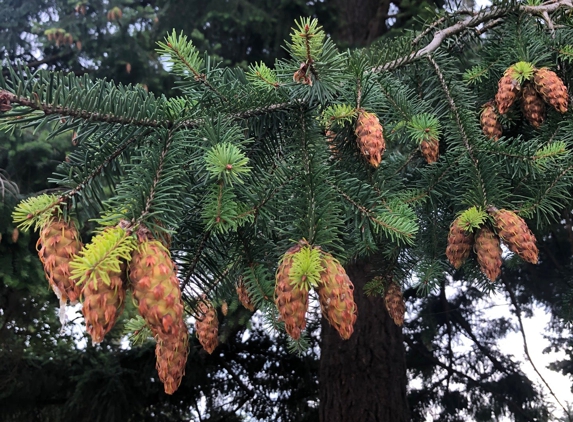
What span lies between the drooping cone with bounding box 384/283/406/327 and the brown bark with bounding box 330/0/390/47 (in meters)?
3.53

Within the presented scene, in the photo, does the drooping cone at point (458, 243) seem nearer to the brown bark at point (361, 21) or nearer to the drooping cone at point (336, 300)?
the drooping cone at point (336, 300)

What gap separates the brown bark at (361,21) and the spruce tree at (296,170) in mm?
3332

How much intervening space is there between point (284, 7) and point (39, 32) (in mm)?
2186

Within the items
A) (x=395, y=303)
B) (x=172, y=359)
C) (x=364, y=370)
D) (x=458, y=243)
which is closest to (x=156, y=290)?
(x=172, y=359)

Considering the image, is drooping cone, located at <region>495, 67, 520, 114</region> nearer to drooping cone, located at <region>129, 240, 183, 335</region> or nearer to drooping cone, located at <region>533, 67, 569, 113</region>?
drooping cone, located at <region>533, 67, 569, 113</region>

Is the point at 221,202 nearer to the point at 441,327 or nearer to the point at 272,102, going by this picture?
the point at 272,102

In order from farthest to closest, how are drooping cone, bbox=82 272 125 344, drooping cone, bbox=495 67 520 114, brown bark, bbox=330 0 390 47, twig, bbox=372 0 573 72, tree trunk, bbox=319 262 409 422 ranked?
brown bark, bbox=330 0 390 47, tree trunk, bbox=319 262 409 422, twig, bbox=372 0 573 72, drooping cone, bbox=495 67 520 114, drooping cone, bbox=82 272 125 344

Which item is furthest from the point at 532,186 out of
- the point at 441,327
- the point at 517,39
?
the point at 441,327

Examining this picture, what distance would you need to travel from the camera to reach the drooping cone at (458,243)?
1.04 m

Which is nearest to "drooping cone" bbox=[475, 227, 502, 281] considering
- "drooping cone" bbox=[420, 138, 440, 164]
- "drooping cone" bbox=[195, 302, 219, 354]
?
"drooping cone" bbox=[420, 138, 440, 164]

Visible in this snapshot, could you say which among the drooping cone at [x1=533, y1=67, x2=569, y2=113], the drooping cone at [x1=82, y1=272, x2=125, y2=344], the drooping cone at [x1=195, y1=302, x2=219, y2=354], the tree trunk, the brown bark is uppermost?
the brown bark

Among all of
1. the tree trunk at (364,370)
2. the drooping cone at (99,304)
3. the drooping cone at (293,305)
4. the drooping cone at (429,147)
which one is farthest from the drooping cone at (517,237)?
the tree trunk at (364,370)

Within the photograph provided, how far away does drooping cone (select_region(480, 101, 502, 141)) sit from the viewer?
130cm

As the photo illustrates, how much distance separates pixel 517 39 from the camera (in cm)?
136
